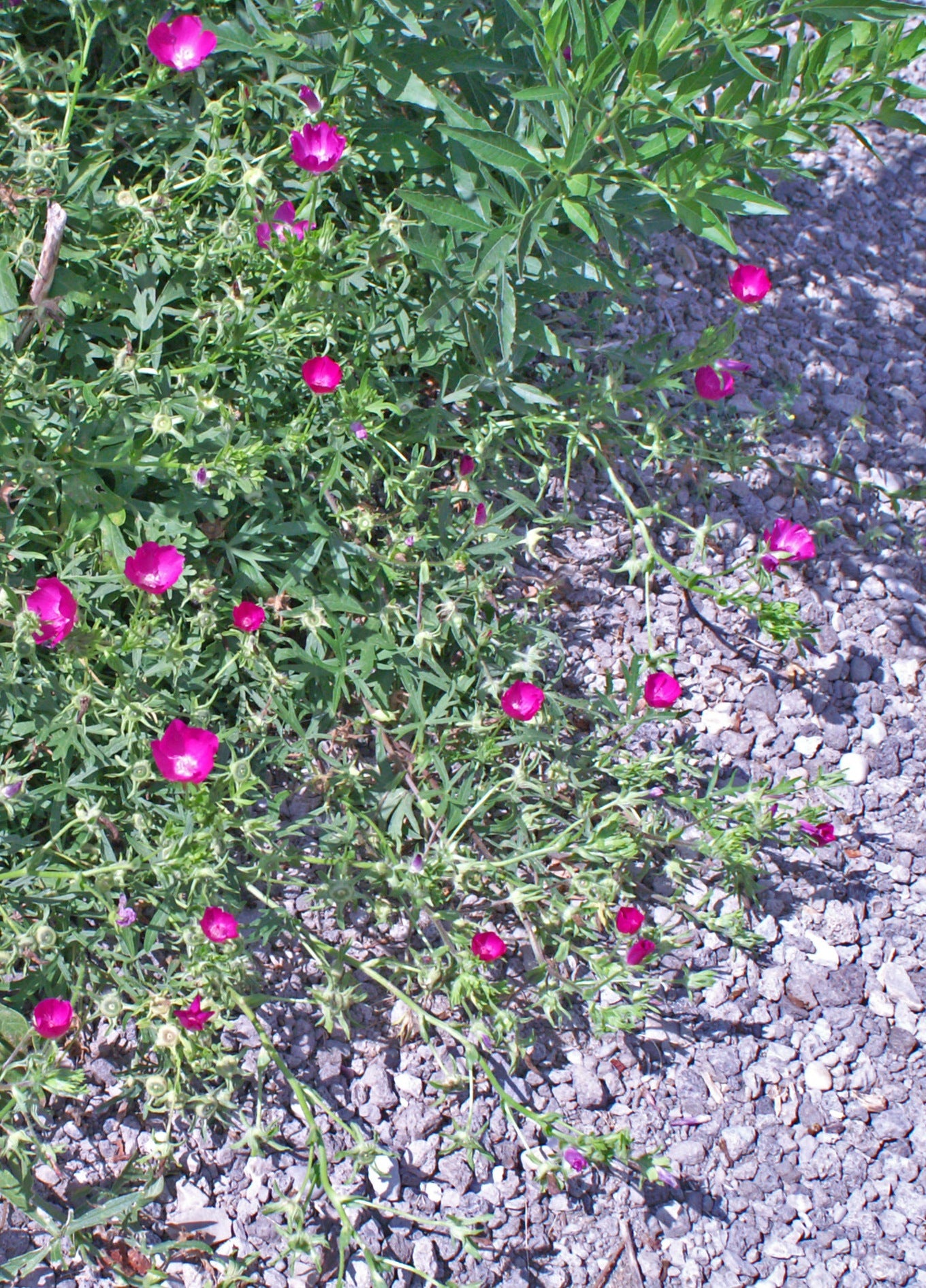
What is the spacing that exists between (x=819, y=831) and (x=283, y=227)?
1.81 meters

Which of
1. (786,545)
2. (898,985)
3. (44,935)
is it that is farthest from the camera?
(786,545)

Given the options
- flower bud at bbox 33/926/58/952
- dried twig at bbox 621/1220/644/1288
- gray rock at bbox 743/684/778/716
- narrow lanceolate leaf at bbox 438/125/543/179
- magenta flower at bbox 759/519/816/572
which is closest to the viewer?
flower bud at bbox 33/926/58/952

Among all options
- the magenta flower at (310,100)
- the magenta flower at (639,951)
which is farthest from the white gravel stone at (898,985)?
the magenta flower at (310,100)

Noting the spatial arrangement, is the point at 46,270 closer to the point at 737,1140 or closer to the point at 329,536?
→ the point at 329,536

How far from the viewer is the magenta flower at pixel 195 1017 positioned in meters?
2.01

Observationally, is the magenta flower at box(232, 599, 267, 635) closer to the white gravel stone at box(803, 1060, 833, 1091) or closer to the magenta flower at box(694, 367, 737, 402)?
the magenta flower at box(694, 367, 737, 402)

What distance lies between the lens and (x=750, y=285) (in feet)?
8.65

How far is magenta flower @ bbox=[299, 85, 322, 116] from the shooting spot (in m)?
2.24

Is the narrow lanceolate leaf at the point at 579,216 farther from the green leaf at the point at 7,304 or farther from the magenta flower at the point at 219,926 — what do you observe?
the magenta flower at the point at 219,926

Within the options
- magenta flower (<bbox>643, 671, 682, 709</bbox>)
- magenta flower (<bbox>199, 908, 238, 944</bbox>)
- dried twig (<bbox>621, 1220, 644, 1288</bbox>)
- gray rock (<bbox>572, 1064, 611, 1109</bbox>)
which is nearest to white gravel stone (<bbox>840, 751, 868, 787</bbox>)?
magenta flower (<bbox>643, 671, 682, 709</bbox>)

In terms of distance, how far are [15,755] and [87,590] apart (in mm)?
402

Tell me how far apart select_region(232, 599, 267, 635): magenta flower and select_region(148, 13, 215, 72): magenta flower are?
3.94ft

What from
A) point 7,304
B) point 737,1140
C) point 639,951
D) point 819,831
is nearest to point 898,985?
point 819,831

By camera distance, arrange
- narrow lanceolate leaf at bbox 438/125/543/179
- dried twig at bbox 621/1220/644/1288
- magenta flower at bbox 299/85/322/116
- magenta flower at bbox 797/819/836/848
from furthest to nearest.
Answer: magenta flower at bbox 797/819/836/848, magenta flower at bbox 299/85/322/116, dried twig at bbox 621/1220/644/1288, narrow lanceolate leaf at bbox 438/125/543/179
